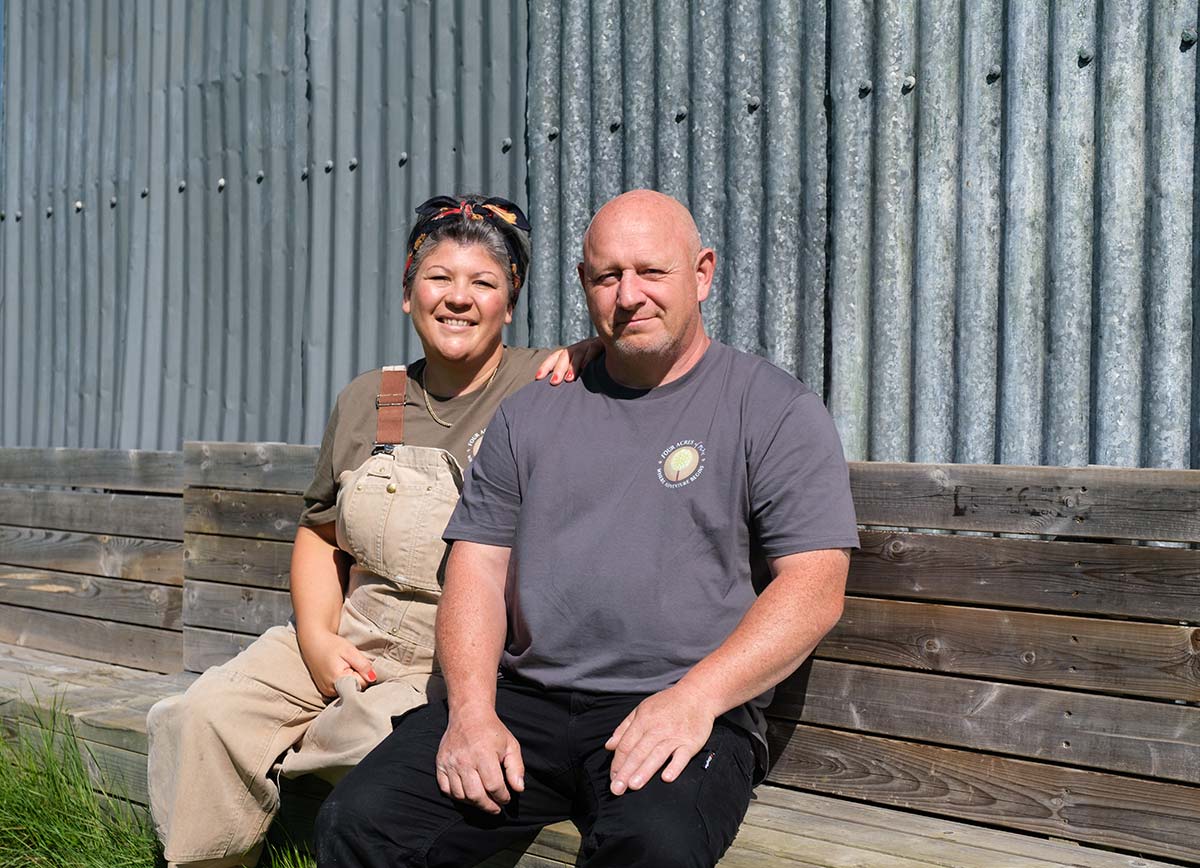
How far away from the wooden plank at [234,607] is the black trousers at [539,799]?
1.54m

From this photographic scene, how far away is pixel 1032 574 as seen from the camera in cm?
271

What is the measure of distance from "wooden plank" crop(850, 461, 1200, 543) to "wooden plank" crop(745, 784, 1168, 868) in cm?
65

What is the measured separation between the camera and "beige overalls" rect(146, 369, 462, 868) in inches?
119

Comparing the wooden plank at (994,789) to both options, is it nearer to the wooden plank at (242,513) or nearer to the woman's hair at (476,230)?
the woman's hair at (476,230)

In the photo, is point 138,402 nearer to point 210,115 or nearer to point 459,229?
point 210,115

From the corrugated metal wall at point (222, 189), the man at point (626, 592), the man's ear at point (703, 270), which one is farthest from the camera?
the corrugated metal wall at point (222, 189)

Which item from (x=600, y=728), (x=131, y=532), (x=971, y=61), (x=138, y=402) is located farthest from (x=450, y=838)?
(x=138, y=402)

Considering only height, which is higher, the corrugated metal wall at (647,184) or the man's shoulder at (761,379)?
the corrugated metal wall at (647,184)

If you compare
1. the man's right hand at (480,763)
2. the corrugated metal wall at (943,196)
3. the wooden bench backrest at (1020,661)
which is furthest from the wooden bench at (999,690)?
the corrugated metal wall at (943,196)

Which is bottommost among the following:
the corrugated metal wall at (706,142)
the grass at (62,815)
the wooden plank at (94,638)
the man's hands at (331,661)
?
the grass at (62,815)

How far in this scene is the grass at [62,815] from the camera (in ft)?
11.7

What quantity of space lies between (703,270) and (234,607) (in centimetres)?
227

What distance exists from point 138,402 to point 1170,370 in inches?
164

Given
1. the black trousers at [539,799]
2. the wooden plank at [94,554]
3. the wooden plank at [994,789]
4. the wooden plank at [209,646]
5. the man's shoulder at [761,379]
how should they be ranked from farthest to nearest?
1. the wooden plank at [94,554]
2. the wooden plank at [209,646]
3. the man's shoulder at [761,379]
4. the wooden plank at [994,789]
5. the black trousers at [539,799]
